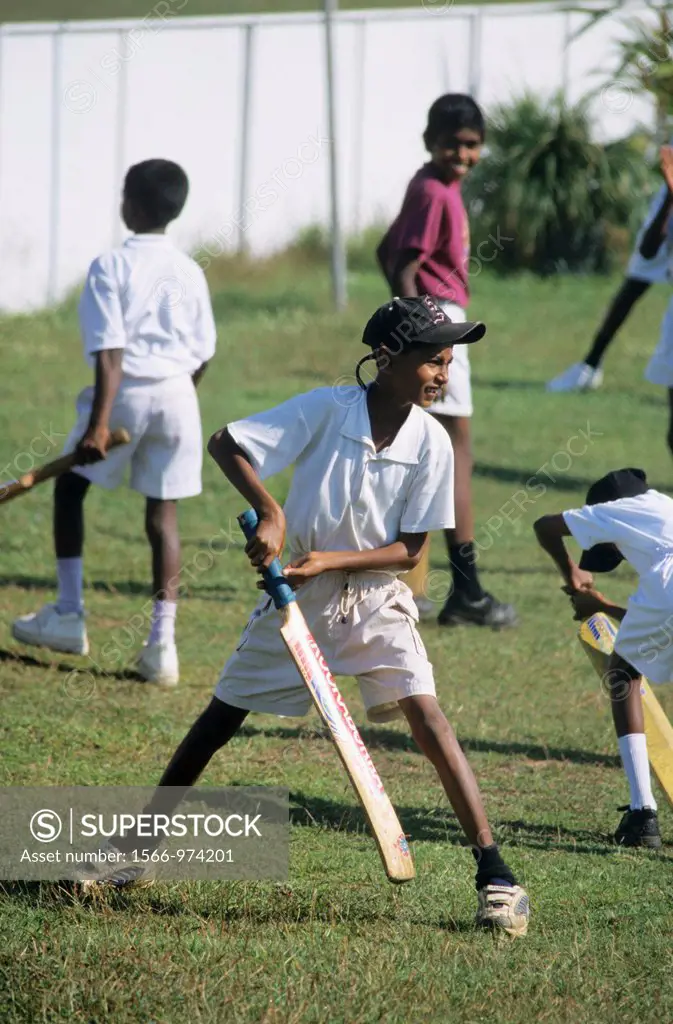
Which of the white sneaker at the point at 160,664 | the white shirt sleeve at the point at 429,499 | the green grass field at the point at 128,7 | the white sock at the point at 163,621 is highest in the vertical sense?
the green grass field at the point at 128,7

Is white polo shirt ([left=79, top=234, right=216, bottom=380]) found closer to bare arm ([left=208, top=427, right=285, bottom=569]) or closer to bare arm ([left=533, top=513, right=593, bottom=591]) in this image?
bare arm ([left=533, top=513, right=593, bottom=591])


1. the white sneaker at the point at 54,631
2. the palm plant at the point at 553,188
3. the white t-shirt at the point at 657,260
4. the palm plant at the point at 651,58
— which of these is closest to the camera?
the white sneaker at the point at 54,631

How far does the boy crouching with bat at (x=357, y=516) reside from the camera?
13.3 ft

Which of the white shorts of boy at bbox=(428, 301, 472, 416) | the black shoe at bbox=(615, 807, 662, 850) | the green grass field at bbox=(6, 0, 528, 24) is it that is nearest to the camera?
the black shoe at bbox=(615, 807, 662, 850)

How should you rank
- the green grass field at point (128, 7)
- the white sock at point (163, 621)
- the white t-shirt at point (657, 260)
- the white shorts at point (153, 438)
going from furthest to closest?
the green grass field at point (128, 7)
the white t-shirt at point (657, 260)
the white shorts at point (153, 438)
the white sock at point (163, 621)

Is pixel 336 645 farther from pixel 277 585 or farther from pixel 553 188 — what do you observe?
pixel 553 188

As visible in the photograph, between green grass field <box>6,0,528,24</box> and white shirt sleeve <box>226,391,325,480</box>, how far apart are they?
13.5m

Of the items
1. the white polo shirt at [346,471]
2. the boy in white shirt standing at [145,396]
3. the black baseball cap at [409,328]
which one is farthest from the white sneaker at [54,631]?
the black baseball cap at [409,328]

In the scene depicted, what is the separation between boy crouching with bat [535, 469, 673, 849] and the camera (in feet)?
15.4

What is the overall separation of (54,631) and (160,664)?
54 centimetres

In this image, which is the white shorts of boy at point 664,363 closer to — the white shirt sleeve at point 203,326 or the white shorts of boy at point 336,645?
the white shirt sleeve at point 203,326

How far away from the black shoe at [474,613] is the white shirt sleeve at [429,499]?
3.11 meters

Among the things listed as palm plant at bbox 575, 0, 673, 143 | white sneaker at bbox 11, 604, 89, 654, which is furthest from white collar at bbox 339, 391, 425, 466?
palm plant at bbox 575, 0, 673, 143

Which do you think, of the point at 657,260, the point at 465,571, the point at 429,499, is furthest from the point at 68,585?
the point at 657,260
